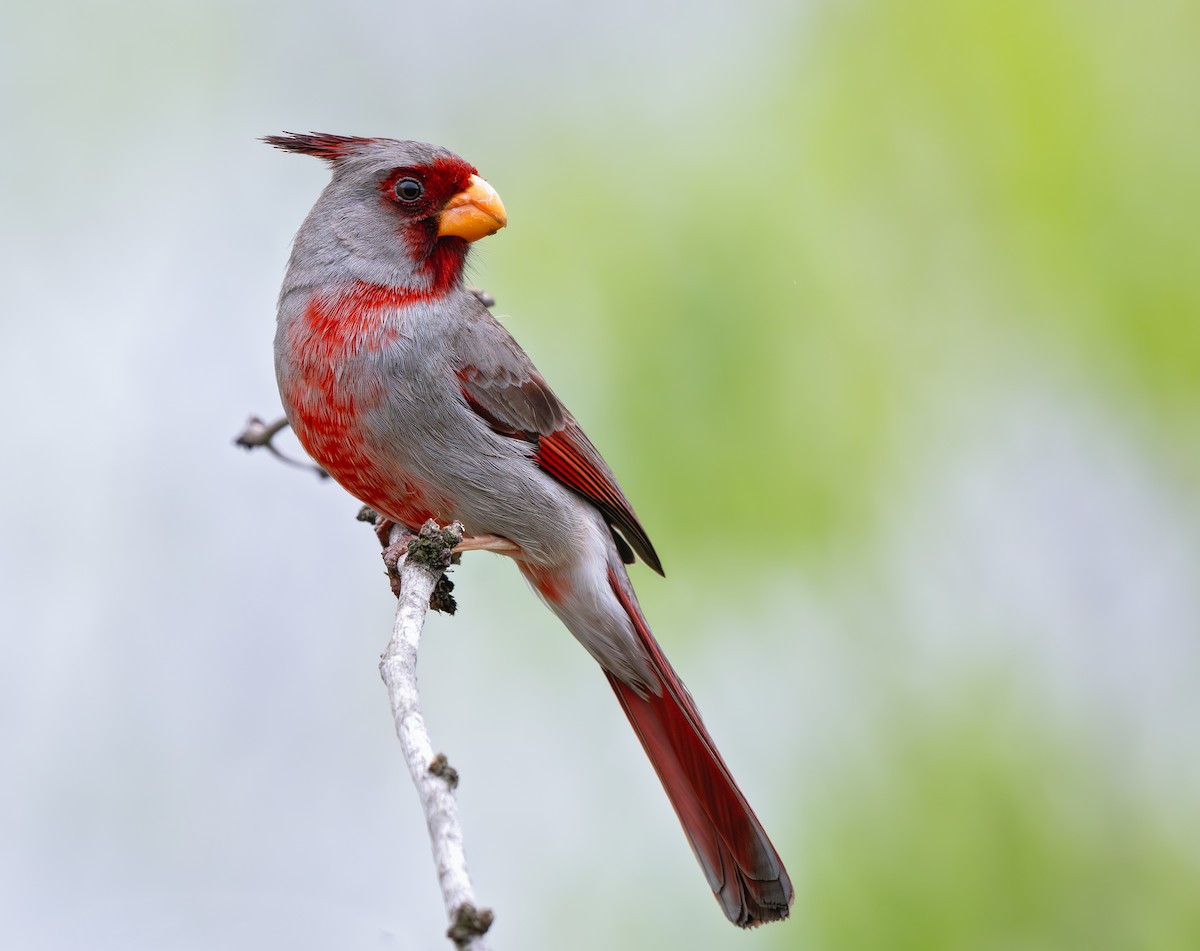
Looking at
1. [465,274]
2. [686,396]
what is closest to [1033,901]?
[686,396]

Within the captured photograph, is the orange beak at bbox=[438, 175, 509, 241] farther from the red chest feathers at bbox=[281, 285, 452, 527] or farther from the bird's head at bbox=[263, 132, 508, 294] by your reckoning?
the red chest feathers at bbox=[281, 285, 452, 527]

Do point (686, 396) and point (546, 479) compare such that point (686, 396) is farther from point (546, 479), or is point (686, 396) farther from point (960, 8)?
point (960, 8)

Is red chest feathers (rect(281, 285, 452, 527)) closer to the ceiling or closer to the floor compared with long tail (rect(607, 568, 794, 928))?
closer to the ceiling

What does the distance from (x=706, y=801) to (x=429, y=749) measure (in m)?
1.78

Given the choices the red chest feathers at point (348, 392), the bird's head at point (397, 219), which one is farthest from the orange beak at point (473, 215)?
the red chest feathers at point (348, 392)

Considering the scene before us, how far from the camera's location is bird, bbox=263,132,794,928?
11.7ft

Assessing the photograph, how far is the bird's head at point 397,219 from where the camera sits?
3773 millimetres

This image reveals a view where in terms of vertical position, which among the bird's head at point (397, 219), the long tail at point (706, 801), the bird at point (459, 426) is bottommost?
the long tail at point (706, 801)

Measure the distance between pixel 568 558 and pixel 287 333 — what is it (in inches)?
39.6

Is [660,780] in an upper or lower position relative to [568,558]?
lower

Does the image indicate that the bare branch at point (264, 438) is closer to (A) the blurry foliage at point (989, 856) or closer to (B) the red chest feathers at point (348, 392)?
(B) the red chest feathers at point (348, 392)

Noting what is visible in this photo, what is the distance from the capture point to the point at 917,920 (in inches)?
148

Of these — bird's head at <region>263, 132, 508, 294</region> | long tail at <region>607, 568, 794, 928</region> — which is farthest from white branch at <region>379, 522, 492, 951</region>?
long tail at <region>607, 568, 794, 928</region>

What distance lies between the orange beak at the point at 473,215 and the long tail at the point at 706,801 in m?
1.06
